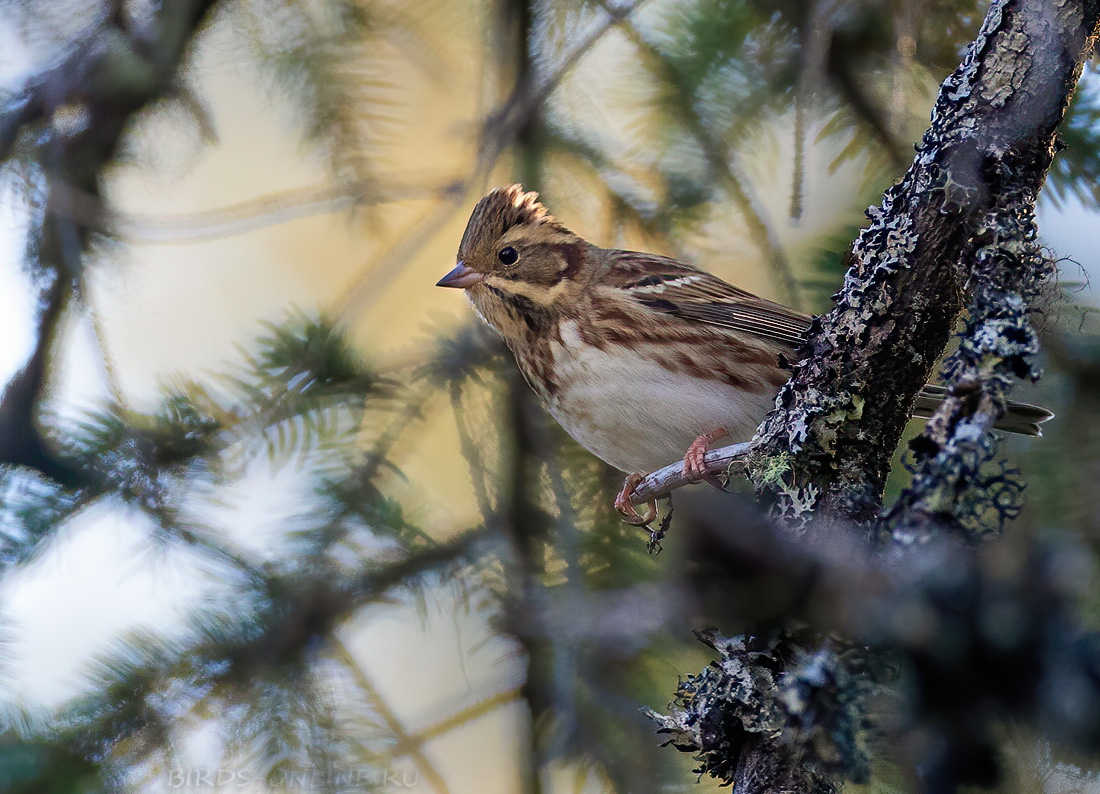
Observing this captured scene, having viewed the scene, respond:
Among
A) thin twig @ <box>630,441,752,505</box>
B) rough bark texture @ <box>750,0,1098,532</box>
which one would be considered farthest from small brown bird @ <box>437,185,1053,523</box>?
rough bark texture @ <box>750,0,1098,532</box>

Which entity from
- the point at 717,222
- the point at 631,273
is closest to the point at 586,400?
the point at 631,273

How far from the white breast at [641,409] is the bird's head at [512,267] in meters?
0.21

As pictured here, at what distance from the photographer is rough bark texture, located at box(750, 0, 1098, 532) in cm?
98

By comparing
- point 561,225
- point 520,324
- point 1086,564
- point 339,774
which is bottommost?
point 339,774

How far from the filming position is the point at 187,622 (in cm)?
198

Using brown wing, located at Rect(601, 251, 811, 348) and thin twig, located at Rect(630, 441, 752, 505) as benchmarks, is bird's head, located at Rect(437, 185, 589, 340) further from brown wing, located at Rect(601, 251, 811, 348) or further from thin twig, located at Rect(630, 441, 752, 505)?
thin twig, located at Rect(630, 441, 752, 505)

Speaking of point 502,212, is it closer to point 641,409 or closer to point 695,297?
point 695,297

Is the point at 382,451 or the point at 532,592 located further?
the point at 382,451

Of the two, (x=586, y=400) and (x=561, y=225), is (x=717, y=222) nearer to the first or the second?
(x=561, y=225)

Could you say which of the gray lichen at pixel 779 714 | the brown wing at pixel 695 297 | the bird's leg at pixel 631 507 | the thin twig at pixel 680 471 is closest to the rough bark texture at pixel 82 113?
the brown wing at pixel 695 297

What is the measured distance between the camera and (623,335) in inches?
84.4

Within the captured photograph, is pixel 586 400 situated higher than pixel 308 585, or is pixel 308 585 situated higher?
pixel 586 400

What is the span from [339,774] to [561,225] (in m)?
1.33

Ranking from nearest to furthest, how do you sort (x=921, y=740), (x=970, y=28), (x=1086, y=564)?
1. (x=921, y=740)
2. (x=1086, y=564)
3. (x=970, y=28)
